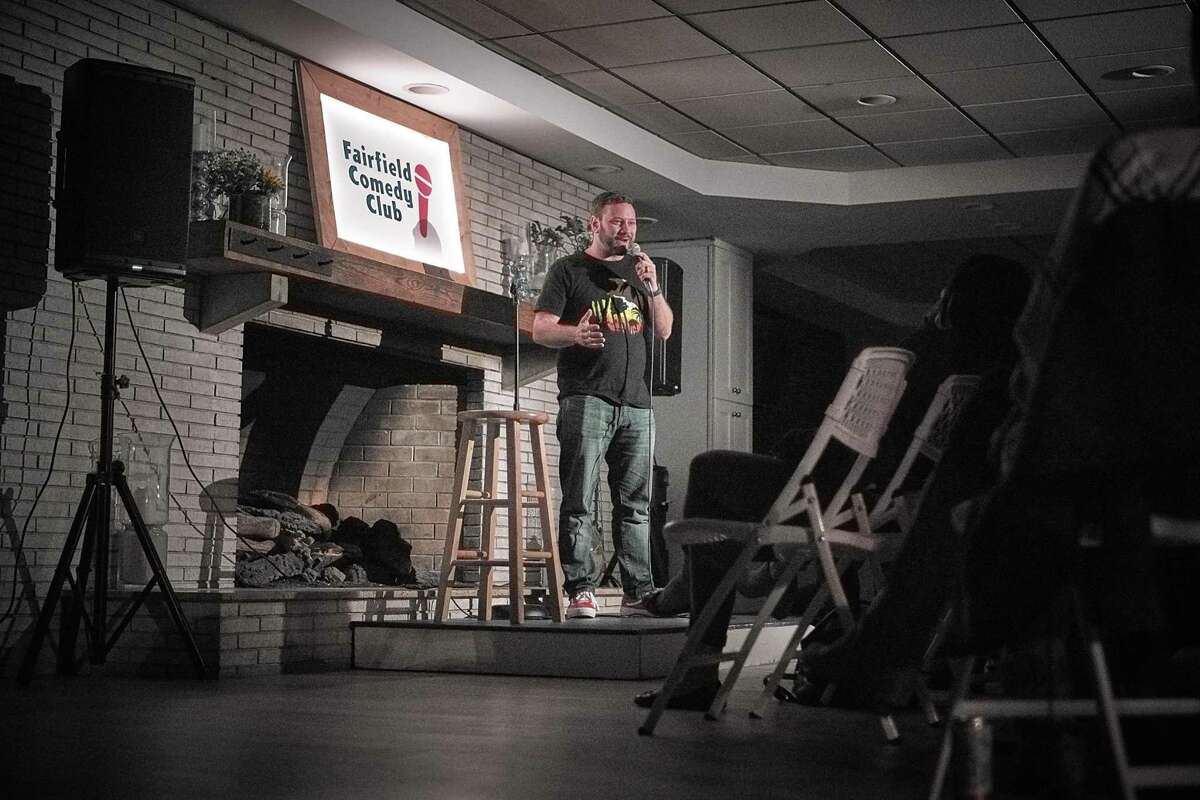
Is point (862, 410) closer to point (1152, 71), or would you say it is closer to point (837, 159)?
point (1152, 71)

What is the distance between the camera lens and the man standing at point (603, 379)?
5520 mm

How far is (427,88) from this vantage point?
6.54 metres

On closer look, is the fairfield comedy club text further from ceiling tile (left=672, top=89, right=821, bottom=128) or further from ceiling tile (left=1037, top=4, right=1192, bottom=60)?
ceiling tile (left=1037, top=4, right=1192, bottom=60)

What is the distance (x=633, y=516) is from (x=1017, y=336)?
4225 millimetres

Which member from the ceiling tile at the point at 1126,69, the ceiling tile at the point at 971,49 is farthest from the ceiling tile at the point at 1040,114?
the ceiling tile at the point at 971,49

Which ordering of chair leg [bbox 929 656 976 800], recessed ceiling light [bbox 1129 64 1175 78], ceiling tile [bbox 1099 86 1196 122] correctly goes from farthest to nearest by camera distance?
1. ceiling tile [bbox 1099 86 1196 122]
2. recessed ceiling light [bbox 1129 64 1175 78]
3. chair leg [bbox 929 656 976 800]

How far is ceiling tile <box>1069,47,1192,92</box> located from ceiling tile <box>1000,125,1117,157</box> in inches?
28.6

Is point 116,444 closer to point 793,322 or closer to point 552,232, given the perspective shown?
point 552,232

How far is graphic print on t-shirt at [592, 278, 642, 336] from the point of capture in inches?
222

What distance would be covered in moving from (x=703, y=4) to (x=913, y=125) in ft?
7.32

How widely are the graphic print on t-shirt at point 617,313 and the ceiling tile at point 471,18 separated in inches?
55.4

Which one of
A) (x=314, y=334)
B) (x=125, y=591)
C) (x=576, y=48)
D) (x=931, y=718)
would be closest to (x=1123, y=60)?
(x=576, y=48)

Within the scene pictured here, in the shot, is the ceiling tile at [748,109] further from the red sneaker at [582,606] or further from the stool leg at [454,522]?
the red sneaker at [582,606]

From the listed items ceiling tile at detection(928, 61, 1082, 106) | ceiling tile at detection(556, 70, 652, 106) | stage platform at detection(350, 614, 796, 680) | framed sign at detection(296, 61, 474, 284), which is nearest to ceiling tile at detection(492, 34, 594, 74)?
ceiling tile at detection(556, 70, 652, 106)
